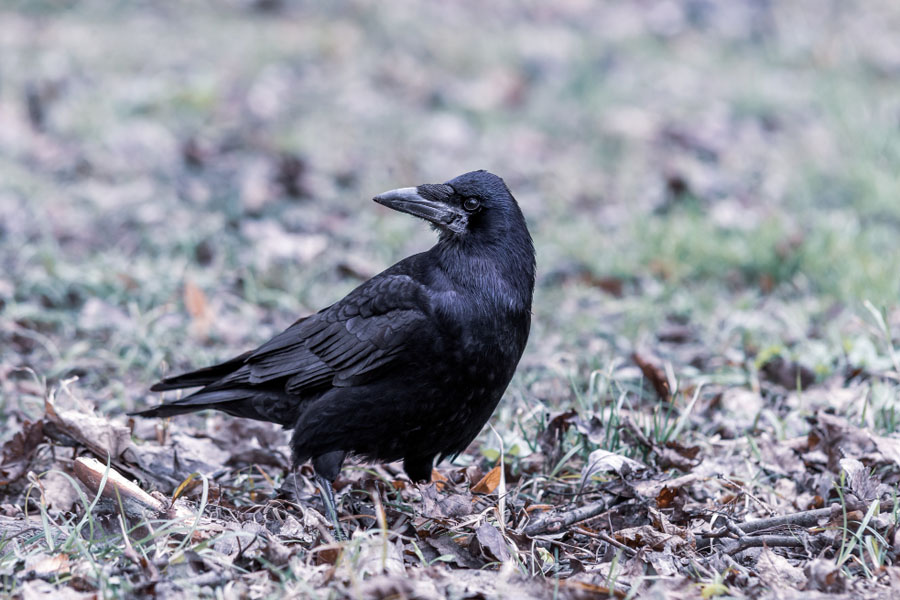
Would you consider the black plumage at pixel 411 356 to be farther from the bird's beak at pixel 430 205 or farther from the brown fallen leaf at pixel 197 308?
the brown fallen leaf at pixel 197 308

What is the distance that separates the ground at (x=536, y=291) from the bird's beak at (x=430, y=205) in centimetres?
82

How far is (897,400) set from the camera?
13.2 feet

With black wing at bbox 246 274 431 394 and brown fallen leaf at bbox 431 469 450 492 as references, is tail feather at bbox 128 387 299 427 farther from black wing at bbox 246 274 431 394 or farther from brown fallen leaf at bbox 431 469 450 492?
brown fallen leaf at bbox 431 469 450 492

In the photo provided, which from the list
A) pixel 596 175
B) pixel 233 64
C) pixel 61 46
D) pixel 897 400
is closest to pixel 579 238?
pixel 596 175

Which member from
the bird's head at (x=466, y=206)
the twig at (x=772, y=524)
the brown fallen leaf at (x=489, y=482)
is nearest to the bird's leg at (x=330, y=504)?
the brown fallen leaf at (x=489, y=482)

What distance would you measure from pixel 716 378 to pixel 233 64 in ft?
20.8

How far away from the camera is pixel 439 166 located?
773 centimetres

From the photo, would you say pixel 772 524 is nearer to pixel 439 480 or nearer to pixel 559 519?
pixel 559 519

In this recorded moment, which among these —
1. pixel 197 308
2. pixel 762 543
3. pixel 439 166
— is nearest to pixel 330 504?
pixel 762 543

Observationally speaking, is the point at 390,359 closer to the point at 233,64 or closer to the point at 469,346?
the point at 469,346

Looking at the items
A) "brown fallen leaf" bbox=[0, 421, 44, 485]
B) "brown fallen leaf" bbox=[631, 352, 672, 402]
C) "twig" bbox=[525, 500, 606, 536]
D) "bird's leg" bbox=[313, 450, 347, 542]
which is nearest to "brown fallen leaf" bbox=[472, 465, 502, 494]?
"twig" bbox=[525, 500, 606, 536]

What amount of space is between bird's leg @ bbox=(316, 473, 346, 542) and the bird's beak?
975 millimetres

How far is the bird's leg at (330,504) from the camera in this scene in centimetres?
321

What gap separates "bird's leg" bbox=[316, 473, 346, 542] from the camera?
3205 mm
